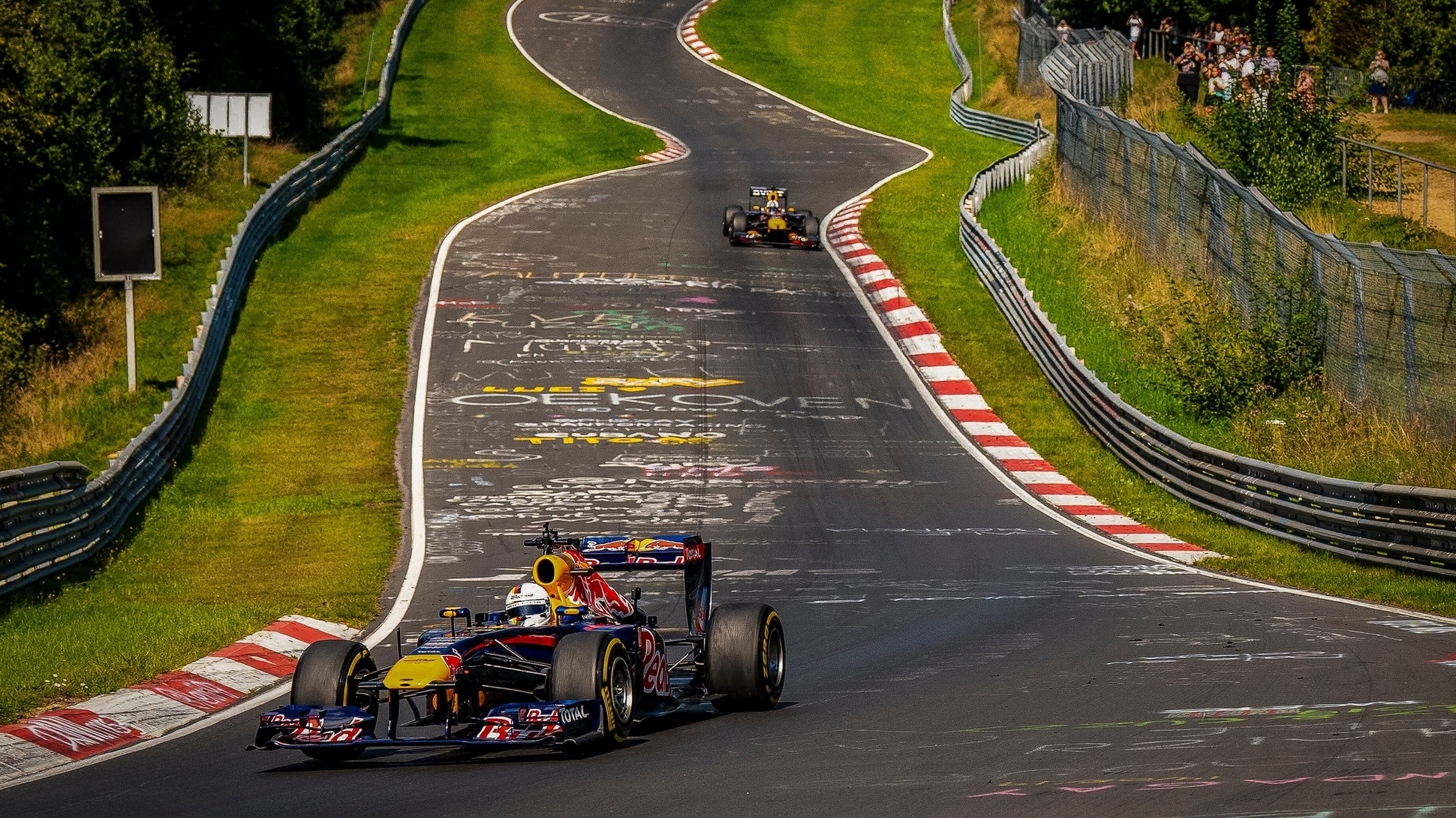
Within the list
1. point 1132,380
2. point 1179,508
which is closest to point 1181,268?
point 1132,380

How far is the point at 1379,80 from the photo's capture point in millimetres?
44406

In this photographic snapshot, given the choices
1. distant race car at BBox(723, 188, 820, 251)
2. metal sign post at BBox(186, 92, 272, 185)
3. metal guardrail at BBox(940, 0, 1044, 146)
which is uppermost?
metal guardrail at BBox(940, 0, 1044, 146)

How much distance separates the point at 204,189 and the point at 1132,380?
77.2 ft

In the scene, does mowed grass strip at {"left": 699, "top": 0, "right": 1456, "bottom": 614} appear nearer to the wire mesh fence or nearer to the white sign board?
the wire mesh fence

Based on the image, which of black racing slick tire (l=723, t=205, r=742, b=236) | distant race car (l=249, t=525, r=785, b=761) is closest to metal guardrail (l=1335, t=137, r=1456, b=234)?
black racing slick tire (l=723, t=205, r=742, b=236)

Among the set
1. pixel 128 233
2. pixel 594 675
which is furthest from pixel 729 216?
pixel 594 675

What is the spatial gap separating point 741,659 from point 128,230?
17825mm

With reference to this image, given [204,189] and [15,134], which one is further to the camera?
[204,189]

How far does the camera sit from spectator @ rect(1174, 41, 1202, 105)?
43.0 metres

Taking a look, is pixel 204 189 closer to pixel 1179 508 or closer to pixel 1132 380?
pixel 1132 380

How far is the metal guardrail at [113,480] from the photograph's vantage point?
16203 millimetres

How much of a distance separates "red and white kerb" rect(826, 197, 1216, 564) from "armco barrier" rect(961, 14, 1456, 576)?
1044mm

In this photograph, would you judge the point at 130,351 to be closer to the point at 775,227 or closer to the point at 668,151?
the point at 775,227

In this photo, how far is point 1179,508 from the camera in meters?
22.0
